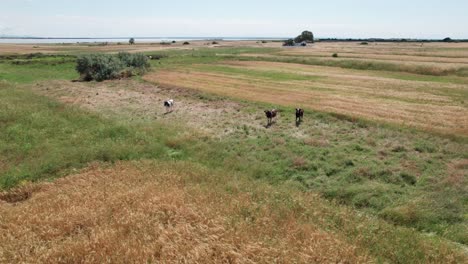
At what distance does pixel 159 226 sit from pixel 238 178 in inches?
264

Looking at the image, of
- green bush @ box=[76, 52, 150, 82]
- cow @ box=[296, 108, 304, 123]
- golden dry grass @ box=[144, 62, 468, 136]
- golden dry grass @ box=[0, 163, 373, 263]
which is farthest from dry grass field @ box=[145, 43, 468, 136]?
golden dry grass @ box=[0, 163, 373, 263]

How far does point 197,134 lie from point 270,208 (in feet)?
40.1

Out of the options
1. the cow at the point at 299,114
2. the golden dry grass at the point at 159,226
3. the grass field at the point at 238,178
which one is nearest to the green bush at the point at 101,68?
the grass field at the point at 238,178

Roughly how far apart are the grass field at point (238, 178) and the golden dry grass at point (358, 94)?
219mm

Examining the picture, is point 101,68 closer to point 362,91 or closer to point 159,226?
point 362,91

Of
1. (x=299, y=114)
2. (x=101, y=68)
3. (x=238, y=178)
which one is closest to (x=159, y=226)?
(x=238, y=178)

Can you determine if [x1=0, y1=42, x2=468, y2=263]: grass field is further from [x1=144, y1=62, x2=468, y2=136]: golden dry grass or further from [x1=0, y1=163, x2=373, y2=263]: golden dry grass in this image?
[x1=144, y1=62, x2=468, y2=136]: golden dry grass

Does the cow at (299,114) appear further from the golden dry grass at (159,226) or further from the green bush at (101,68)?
the green bush at (101,68)

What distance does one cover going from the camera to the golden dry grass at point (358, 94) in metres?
26.5

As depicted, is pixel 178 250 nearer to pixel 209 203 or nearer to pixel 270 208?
pixel 209 203

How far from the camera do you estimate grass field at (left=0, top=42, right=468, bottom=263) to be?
1071 centimetres

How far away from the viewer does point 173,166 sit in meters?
18.2

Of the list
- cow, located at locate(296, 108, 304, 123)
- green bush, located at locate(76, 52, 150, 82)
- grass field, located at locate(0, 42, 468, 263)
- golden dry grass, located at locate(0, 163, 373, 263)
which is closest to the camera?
golden dry grass, located at locate(0, 163, 373, 263)

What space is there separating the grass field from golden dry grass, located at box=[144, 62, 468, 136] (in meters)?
0.22
